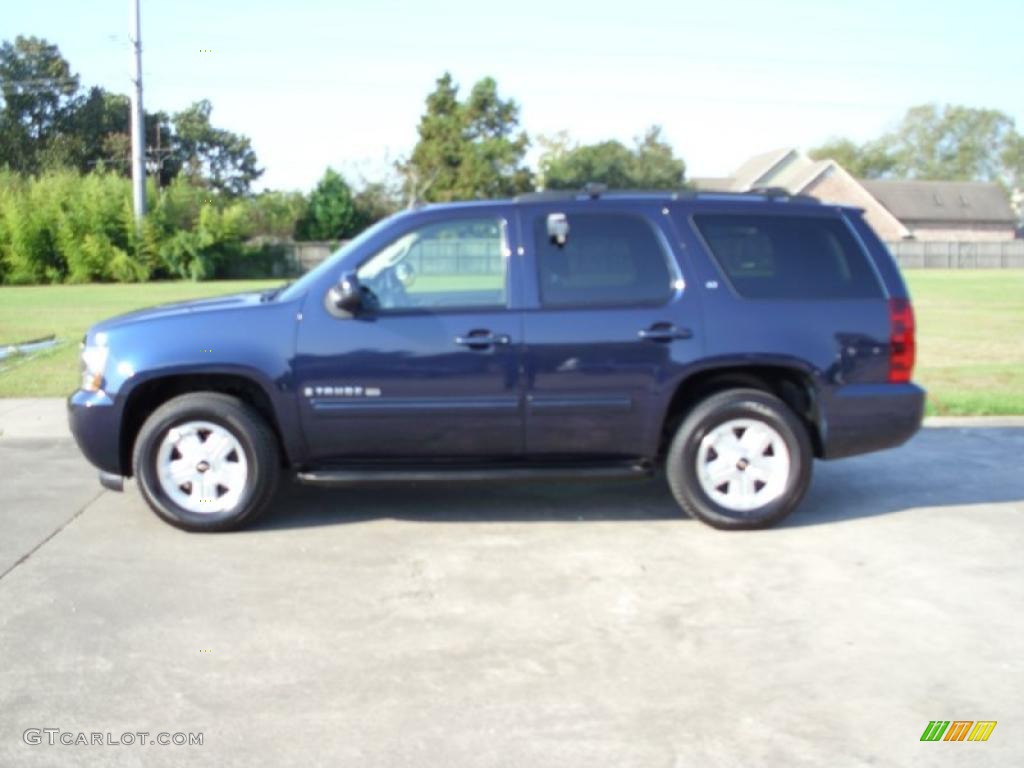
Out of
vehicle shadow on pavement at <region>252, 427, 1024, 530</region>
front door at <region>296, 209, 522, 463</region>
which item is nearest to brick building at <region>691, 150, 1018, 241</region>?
vehicle shadow on pavement at <region>252, 427, 1024, 530</region>

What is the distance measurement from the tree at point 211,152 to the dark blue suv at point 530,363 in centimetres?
7179

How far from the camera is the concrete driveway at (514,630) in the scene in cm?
379

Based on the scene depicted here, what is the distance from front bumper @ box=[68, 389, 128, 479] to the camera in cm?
612

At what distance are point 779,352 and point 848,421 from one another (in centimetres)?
56

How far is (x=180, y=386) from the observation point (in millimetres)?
6328

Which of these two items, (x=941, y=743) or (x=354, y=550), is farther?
(x=354, y=550)

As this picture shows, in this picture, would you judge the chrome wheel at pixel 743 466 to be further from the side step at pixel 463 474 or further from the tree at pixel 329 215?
the tree at pixel 329 215

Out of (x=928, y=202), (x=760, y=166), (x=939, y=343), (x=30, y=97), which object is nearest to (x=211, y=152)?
(x=30, y=97)

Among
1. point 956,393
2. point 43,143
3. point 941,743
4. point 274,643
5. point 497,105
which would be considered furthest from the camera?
point 43,143

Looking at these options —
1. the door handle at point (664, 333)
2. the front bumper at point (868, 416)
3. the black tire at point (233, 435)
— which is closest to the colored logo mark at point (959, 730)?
the front bumper at point (868, 416)

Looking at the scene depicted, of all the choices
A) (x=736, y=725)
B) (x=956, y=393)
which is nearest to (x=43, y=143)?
(x=956, y=393)

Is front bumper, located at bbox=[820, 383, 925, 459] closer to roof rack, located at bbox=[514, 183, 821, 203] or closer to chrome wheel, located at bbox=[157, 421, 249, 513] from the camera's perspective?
roof rack, located at bbox=[514, 183, 821, 203]

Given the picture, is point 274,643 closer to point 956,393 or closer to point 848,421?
point 848,421

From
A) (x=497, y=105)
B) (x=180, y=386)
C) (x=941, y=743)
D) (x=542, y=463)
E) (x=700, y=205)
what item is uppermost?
(x=497, y=105)
